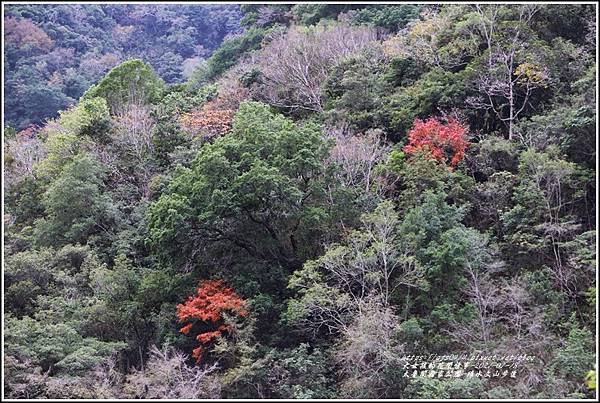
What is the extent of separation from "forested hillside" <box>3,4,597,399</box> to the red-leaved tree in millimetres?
82

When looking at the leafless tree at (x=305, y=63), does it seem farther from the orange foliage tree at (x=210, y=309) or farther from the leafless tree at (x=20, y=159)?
the orange foliage tree at (x=210, y=309)

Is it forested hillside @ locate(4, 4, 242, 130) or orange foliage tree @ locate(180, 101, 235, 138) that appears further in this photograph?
forested hillside @ locate(4, 4, 242, 130)

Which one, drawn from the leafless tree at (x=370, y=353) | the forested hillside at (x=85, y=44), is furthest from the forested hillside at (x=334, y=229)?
the forested hillside at (x=85, y=44)

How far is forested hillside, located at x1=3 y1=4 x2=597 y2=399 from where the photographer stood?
522 inches

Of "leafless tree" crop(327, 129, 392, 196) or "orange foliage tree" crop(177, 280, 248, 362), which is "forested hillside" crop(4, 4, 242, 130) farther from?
"orange foliage tree" crop(177, 280, 248, 362)

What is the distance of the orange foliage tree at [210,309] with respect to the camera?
14570mm

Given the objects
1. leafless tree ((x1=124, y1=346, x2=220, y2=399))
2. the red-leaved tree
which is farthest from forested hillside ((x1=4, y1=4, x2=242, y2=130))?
leafless tree ((x1=124, y1=346, x2=220, y2=399))

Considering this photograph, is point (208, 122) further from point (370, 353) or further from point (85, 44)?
point (85, 44)

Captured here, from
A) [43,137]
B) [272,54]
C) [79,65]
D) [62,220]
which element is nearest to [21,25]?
[79,65]

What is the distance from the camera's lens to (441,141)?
58.0 ft

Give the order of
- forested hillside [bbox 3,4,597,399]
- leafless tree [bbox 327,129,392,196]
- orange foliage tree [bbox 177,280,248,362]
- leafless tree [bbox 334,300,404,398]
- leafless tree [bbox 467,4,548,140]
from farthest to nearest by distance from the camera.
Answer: leafless tree [bbox 467,4,548,140] → leafless tree [bbox 327,129,392,196] → orange foliage tree [bbox 177,280,248,362] → forested hillside [bbox 3,4,597,399] → leafless tree [bbox 334,300,404,398]

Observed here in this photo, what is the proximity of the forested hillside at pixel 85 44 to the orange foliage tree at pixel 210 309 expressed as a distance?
2687 cm

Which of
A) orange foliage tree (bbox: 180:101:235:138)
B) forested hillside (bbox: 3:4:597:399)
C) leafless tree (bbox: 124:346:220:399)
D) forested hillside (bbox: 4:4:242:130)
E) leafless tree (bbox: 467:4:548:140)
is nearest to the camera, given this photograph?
leafless tree (bbox: 124:346:220:399)

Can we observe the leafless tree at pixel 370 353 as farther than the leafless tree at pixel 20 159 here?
No
